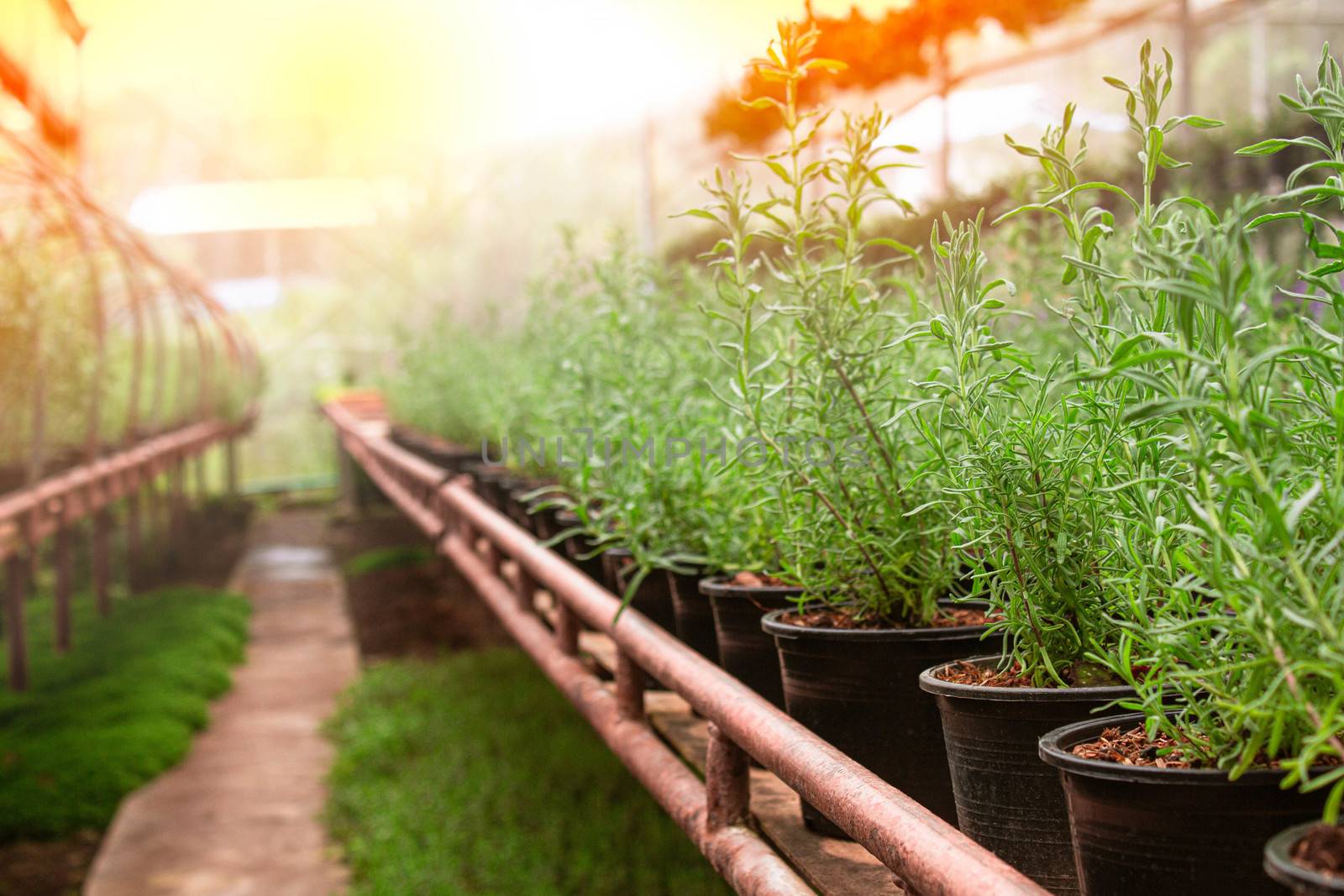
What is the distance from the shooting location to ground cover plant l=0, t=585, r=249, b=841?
4.97 metres

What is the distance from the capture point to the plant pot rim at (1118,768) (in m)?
0.68

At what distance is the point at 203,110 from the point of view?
19.5 m

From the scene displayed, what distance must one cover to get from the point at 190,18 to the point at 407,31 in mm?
1631

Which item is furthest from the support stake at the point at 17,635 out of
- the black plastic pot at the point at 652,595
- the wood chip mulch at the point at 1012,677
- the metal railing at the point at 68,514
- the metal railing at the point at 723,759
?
the wood chip mulch at the point at 1012,677

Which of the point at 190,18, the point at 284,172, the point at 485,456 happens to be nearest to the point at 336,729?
the point at 485,456

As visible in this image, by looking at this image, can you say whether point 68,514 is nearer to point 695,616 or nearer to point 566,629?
point 566,629

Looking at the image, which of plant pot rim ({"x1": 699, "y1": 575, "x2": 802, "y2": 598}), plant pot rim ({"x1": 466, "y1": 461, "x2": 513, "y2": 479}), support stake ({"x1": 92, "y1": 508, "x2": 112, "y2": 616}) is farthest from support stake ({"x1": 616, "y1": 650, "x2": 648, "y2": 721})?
support stake ({"x1": 92, "y1": 508, "x2": 112, "y2": 616})

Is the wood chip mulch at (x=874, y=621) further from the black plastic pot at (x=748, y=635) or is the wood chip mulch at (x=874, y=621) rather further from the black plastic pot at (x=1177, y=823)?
the black plastic pot at (x=1177, y=823)

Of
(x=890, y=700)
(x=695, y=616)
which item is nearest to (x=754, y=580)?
(x=695, y=616)

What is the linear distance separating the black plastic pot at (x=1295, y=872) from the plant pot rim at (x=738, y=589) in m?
0.86

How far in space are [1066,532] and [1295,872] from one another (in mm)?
428

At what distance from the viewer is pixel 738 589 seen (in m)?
1.53

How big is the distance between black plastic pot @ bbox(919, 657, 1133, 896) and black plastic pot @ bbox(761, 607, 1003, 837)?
211mm

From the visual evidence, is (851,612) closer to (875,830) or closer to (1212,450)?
(875,830)
